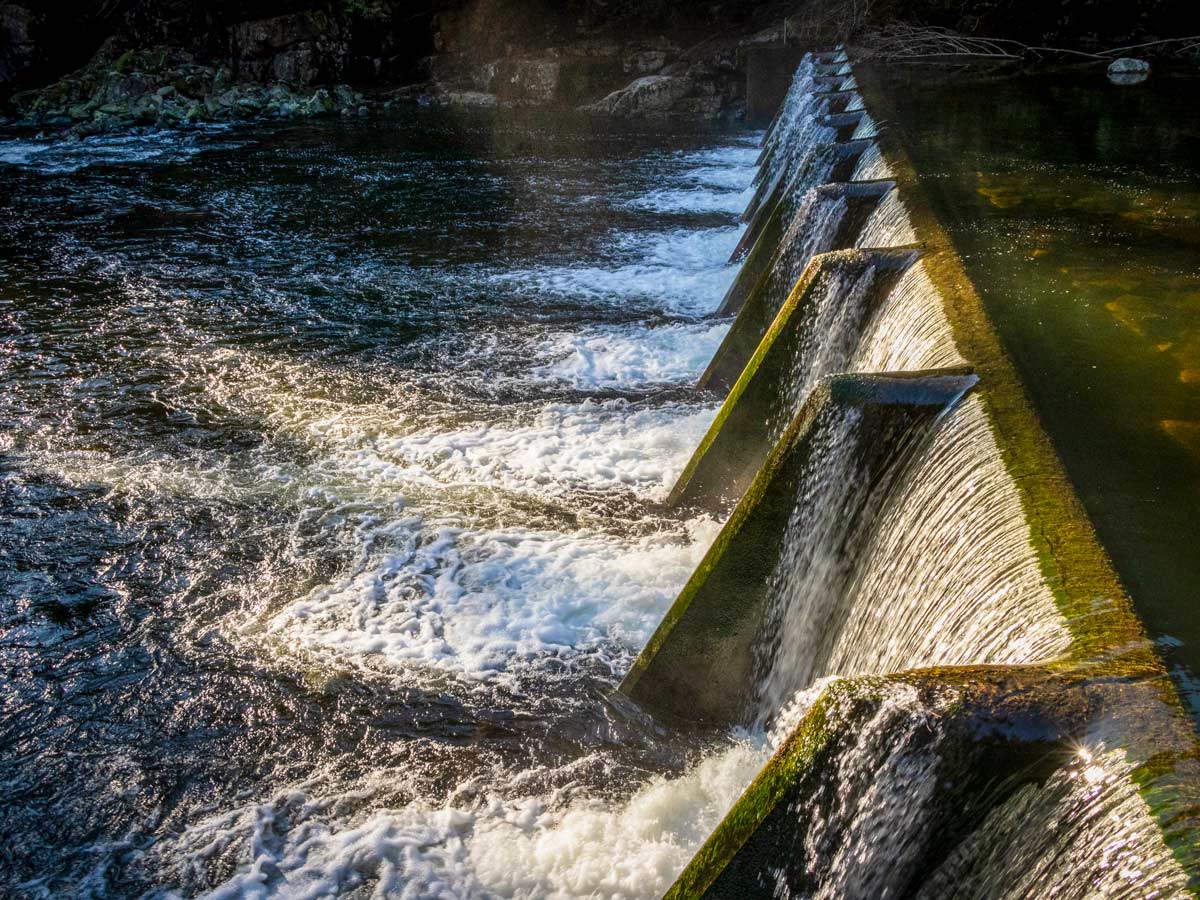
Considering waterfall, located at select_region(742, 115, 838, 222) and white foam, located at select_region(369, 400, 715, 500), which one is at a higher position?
waterfall, located at select_region(742, 115, 838, 222)

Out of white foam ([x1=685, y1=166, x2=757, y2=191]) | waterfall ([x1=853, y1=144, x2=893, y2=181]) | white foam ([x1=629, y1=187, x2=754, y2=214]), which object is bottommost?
white foam ([x1=629, y1=187, x2=754, y2=214])

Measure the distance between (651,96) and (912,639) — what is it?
24.5 metres

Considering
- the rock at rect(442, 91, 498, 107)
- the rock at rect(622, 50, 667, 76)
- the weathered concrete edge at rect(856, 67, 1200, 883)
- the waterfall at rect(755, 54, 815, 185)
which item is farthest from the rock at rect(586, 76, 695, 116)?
the weathered concrete edge at rect(856, 67, 1200, 883)

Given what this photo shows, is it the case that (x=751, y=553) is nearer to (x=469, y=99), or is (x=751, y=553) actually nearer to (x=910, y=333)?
(x=910, y=333)

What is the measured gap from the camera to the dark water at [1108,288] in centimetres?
318

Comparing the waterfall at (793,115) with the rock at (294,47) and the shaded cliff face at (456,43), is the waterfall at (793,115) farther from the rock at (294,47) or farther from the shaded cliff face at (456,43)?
the rock at (294,47)

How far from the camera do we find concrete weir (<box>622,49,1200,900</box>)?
211cm

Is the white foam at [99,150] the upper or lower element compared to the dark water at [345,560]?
lower

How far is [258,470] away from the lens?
22.9ft

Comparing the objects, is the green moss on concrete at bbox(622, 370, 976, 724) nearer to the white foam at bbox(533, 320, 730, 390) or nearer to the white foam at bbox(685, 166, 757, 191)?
the white foam at bbox(533, 320, 730, 390)

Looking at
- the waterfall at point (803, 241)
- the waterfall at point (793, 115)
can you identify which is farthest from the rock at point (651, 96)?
the waterfall at point (803, 241)

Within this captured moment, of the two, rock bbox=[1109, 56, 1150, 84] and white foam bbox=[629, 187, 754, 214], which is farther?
white foam bbox=[629, 187, 754, 214]

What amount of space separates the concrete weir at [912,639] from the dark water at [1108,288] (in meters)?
0.24

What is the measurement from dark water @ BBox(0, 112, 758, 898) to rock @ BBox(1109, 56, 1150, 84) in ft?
25.2
